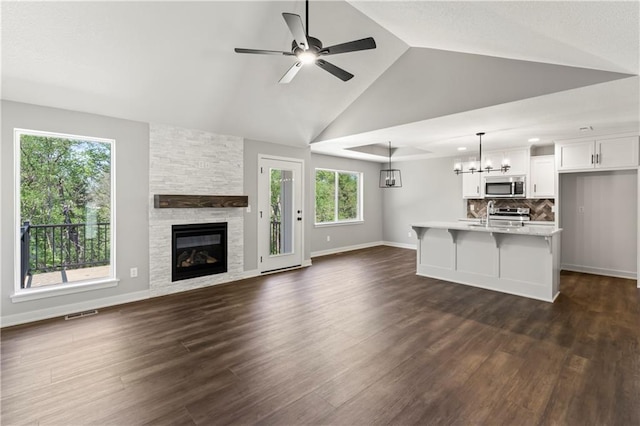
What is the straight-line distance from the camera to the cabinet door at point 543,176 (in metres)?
5.92

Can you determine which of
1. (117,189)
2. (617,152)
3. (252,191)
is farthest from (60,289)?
(617,152)

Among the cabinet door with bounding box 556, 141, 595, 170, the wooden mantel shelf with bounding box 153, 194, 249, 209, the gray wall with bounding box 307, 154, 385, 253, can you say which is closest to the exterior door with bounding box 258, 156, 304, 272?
the wooden mantel shelf with bounding box 153, 194, 249, 209

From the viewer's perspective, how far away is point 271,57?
3.71m

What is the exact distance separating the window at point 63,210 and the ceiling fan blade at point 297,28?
3167mm

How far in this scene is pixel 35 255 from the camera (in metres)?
3.75

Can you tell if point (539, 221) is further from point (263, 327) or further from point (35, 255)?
point (35, 255)

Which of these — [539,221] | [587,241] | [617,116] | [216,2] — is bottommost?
[587,241]

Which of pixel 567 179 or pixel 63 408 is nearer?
pixel 63 408

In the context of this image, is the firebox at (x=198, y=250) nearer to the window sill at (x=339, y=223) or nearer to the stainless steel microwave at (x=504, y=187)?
the window sill at (x=339, y=223)

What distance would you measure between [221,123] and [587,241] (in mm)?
7192

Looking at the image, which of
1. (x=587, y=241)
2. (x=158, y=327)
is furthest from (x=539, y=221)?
(x=158, y=327)

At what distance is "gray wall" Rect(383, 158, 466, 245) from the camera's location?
7.82 metres

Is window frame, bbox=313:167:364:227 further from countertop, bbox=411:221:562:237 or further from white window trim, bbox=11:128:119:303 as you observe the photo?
white window trim, bbox=11:128:119:303

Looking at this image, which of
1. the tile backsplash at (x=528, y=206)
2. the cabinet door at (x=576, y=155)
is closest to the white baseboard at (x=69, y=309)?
the tile backsplash at (x=528, y=206)
